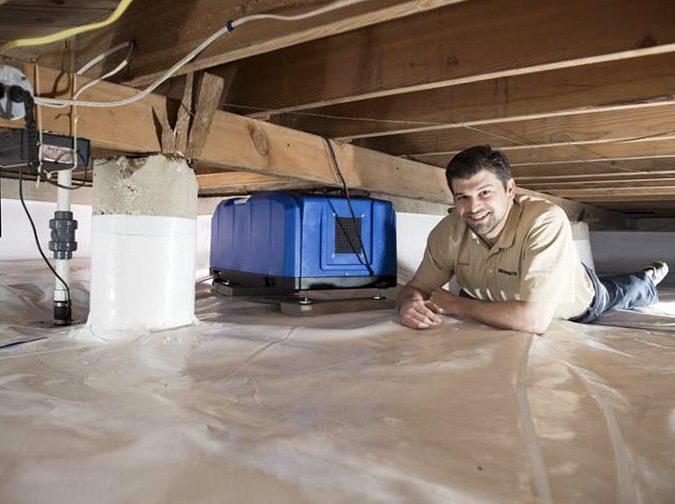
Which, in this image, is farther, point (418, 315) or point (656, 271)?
point (656, 271)

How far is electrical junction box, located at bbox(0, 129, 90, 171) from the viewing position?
3.82 feet

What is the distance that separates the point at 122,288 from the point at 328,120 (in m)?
0.98

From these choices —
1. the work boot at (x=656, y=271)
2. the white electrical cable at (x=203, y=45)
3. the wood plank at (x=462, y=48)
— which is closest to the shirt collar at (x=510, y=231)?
the wood plank at (x=462, y=48)

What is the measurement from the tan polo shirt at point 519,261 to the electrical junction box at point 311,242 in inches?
10.7

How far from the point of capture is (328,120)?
197 cm

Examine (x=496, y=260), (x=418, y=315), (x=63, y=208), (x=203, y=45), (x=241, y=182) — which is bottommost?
(x=418, y=315)

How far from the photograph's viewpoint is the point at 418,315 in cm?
147

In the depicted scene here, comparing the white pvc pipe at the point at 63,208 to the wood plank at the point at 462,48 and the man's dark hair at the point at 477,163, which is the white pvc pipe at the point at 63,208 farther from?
the man's dark hair at the point at 477,163

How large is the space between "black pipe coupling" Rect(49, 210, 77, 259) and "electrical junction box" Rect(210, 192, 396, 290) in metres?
0.64

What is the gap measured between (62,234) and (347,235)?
90 cm

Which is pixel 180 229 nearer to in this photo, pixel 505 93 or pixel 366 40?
pixel 366 40

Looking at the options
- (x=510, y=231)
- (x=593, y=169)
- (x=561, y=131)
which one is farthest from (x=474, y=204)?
(x=593, y=169)

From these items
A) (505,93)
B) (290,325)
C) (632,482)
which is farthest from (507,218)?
(632,482)

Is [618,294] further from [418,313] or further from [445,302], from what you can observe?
[418,313]
